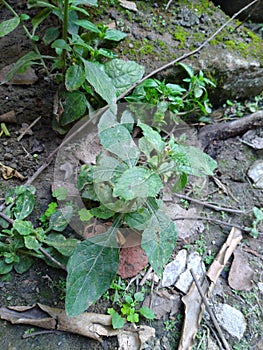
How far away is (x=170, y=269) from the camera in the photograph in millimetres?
1236

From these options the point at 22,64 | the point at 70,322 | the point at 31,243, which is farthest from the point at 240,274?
the point at 22,64

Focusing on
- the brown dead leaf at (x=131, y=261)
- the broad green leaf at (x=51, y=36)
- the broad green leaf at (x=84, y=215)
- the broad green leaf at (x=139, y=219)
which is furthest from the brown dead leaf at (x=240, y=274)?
the broad green leaf at (x=51, y=36)

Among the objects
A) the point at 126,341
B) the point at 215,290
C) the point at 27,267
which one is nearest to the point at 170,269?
the point at 215,290

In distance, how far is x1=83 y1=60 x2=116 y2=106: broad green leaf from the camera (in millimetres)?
1158

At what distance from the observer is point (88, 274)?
1.02m

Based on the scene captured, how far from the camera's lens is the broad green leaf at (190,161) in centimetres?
98

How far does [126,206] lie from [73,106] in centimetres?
47

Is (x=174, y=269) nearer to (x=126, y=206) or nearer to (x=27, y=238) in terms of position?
(x=126, y=206)

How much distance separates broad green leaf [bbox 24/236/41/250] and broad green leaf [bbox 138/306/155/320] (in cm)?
35

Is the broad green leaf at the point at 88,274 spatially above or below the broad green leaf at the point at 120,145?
below

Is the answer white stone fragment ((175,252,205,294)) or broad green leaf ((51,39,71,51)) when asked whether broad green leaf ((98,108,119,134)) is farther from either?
white stone fragment ((175,252,205,294))

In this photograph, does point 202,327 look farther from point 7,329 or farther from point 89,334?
point 7,329

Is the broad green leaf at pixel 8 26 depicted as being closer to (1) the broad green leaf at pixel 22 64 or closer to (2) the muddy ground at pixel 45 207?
(1) the broad green leaf at pixel 22 64

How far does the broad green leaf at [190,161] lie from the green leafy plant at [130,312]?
0.42m
